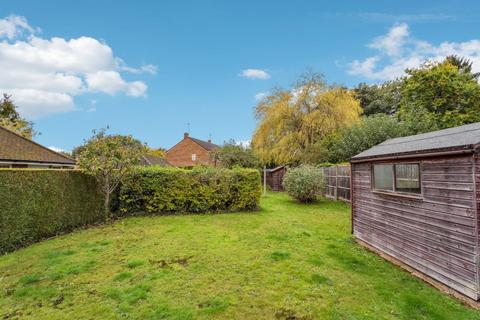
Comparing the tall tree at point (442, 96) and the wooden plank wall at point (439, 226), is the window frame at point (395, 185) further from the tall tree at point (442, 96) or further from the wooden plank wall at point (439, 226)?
the tall tree at point (442, 96)

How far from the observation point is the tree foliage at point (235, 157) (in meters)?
19.8

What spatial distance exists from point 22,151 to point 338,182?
17.0 meters

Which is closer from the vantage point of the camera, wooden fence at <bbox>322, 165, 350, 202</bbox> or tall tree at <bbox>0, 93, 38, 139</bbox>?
wooden fence at <bbox>322, 165, 350, 202</bbox>

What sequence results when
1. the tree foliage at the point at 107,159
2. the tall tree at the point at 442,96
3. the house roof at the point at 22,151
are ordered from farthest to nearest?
the tall tree at the point at 442,96, the house roof at the point at 22,151, the tree foliage at the point at 107,159

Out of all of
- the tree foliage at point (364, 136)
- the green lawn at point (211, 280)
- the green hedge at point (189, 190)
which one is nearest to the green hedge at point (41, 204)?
the green lawn at point (211, 280)

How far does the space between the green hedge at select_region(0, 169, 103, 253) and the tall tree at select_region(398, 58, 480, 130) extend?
1879cm

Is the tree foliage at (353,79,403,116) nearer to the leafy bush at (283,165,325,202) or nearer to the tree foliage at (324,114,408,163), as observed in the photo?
the tree foliage at (324,114,408,163)

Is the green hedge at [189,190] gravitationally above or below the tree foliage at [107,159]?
below

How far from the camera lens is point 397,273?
15.9ft

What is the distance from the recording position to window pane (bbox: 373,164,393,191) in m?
5.61

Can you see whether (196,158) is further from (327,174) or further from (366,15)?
(366,15)

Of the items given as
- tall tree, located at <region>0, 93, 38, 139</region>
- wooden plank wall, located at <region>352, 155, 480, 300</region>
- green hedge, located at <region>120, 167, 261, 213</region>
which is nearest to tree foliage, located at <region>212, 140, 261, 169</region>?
green hedge, located at <region>120, 167, 261, 213</region>

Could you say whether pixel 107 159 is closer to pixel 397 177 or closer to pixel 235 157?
pixel 397 177

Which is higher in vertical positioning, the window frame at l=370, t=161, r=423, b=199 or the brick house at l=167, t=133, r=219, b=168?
the brick house at l=167, t=133, r=219, b=168
